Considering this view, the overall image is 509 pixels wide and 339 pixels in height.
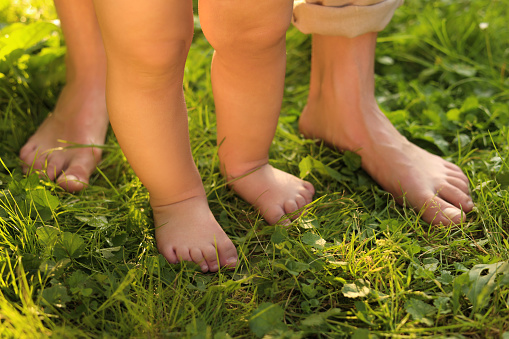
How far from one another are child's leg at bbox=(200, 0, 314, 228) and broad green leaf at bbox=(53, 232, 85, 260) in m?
0.50

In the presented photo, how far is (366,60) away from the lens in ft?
5.40

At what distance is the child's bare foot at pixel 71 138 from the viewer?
64.0 inches

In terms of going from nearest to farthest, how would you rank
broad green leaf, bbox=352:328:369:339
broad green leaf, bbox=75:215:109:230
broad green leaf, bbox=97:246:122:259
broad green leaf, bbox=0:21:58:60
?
1. broad green leaf, bbox=352:328:369:339
2. broad green leaf, bbox=97:246:122:259
3. broad green leaf, bbox=75:215:109:230
4. broad green leaf, bbox=0:21:58:60

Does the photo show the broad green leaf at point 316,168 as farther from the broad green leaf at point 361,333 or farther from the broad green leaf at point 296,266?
the broad green leaf at point 361,333

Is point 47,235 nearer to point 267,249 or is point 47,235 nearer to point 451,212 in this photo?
point 267,249

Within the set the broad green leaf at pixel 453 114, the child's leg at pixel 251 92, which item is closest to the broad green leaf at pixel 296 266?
the child's leg at pixel 251 92

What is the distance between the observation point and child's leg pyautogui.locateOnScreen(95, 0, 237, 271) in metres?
1.11

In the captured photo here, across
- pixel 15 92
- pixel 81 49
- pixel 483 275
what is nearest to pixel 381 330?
pixel 483 275

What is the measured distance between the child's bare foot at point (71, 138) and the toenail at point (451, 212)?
1052 millimetres

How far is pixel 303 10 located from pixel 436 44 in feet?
3.36

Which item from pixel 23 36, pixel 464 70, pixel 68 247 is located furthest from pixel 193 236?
pixel 464 70

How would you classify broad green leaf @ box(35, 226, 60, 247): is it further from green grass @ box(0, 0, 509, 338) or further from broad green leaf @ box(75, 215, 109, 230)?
broad green leaf @ box(75, 215, 109, 230)

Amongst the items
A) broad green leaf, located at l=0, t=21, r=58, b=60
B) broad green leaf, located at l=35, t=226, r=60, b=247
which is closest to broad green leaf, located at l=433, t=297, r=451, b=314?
broad green leaf, located at l=35, t=226, r=60, b=247

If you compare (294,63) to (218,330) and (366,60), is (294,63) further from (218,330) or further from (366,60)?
(218,330)
